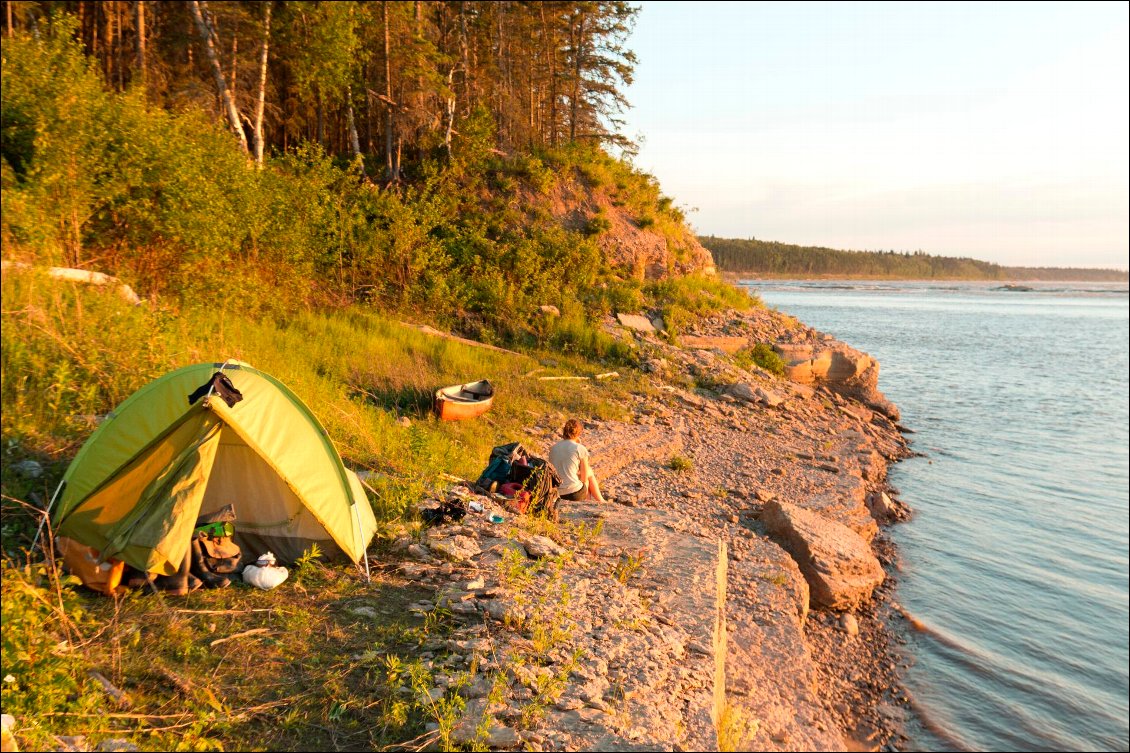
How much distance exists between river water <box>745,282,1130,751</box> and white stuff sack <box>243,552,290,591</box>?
20.1 feet

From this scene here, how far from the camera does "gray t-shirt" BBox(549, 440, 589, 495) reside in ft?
28.5

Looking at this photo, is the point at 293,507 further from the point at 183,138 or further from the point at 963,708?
the point at 183,138

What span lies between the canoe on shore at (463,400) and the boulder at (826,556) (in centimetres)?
476

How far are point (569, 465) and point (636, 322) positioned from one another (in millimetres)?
10428

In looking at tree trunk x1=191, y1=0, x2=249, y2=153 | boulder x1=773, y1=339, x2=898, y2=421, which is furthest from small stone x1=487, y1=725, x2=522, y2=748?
boulder x1=773, y1=339, x2=898, y2=421

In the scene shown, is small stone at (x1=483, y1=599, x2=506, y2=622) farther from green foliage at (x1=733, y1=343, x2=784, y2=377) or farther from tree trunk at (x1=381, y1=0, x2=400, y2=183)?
tree trunk at (x1=381, y1=0, x2=400, y2=183)

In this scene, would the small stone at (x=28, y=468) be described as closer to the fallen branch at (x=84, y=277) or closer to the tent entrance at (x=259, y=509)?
the tent entrance at (x=259, y=509)

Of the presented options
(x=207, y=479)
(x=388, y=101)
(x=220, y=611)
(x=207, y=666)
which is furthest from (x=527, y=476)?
(x=388, y=101)

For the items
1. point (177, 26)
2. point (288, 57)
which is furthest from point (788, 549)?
point (177, 26)

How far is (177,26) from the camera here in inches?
708

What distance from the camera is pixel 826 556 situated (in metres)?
8.98

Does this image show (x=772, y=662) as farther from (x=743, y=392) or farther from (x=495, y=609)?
(x=743, y=392)

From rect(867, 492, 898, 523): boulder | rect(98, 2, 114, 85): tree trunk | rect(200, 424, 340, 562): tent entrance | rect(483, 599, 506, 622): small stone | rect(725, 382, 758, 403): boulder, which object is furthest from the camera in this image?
rect(98, 2, 114, 85): tree trunk

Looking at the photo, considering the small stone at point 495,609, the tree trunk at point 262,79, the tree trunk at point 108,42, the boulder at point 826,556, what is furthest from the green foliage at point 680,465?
the tree trunk at point 108,42
